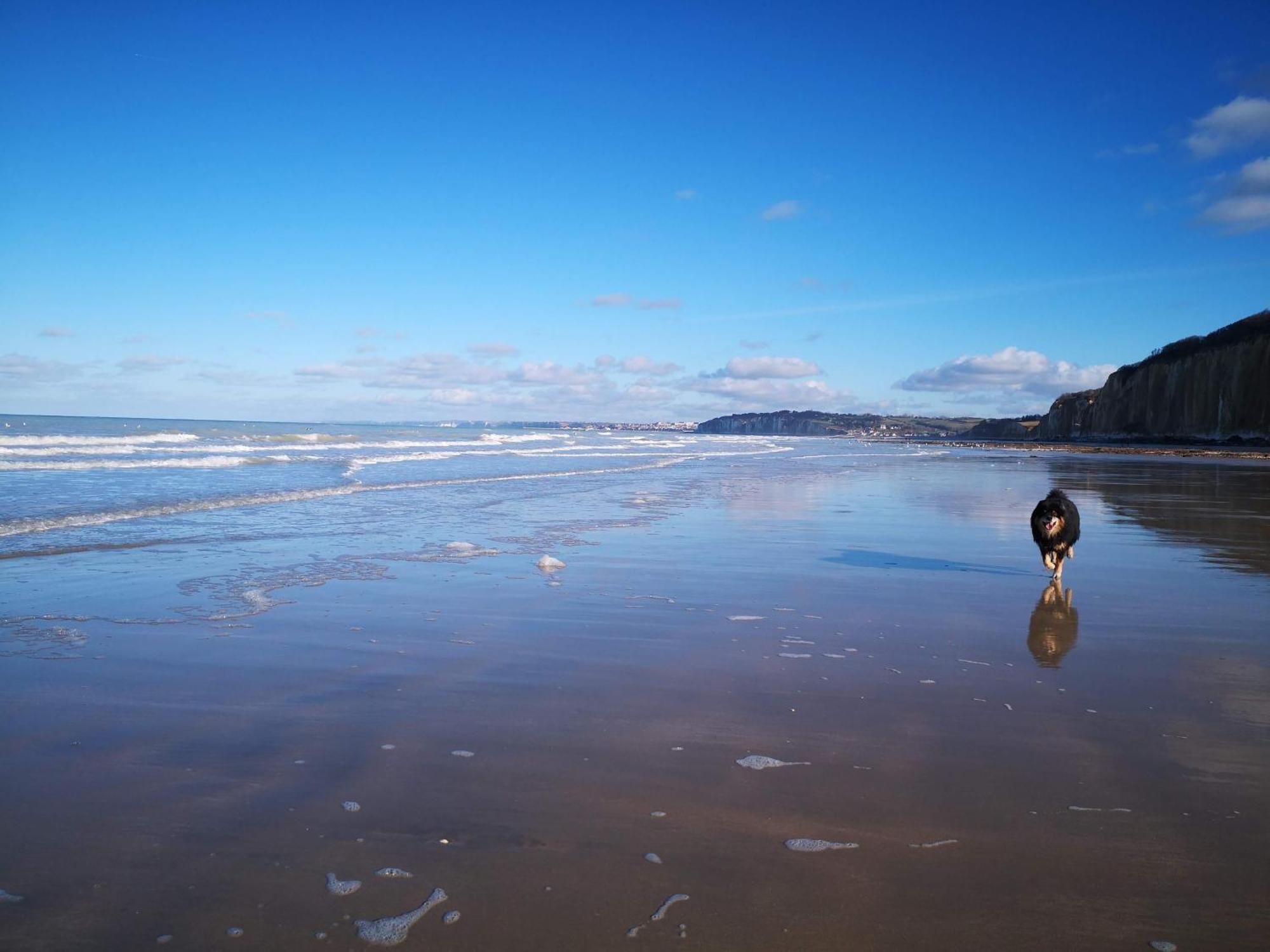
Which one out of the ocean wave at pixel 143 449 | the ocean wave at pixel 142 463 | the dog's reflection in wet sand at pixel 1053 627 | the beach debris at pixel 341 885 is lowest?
the beach debris at pixel 341 885

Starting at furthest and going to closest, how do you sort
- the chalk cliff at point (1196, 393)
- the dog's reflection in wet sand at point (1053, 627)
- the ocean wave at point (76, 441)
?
the chalk cliff at point (1196, 393) < the ocean wave at point (76, 441) < the dog's reflection in wet sand at point (1053, 627)

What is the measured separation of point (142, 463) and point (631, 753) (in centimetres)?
2588

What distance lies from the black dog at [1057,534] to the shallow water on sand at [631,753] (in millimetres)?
387

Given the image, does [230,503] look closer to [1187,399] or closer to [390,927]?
[390,927]

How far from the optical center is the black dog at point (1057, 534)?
8.16 metres

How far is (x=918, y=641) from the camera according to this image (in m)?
5.83

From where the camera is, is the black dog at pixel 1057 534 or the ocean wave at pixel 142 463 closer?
the black dog at pixel 1057 534

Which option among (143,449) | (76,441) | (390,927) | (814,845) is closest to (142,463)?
(143,449)

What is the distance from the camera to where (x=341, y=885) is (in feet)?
8.86

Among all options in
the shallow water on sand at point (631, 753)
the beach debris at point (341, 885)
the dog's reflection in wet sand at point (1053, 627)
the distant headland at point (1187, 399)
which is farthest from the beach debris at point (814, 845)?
the distant headland at point (1187, 399)

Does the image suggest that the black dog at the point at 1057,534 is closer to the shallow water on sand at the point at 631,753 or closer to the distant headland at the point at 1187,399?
the shallow water on sand at the point at 631,753

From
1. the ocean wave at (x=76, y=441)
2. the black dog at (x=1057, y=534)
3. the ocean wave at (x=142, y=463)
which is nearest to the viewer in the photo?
the black dog at (x=1057, y=534)

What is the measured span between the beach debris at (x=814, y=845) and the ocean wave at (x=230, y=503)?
1175cm

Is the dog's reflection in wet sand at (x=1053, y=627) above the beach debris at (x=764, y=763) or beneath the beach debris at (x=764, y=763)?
above
